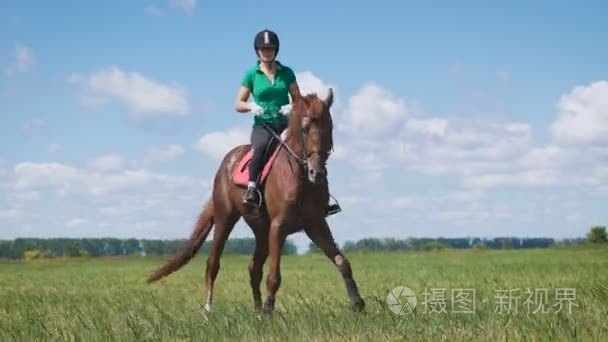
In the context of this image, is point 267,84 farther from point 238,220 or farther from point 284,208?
point 238,220

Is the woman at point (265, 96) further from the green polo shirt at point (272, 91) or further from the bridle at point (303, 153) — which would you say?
the bridle at point (303, 153)

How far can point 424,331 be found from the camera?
7164mm

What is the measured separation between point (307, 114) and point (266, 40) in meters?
1.36

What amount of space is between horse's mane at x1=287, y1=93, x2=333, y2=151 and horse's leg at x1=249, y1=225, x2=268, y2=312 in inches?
71.2

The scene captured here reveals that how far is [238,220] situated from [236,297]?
13.1ft

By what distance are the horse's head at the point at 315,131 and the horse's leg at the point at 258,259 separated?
6.28ft

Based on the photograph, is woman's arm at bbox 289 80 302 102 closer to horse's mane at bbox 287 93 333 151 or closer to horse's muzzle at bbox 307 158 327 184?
horse's mane at bbox 287 93 333 151

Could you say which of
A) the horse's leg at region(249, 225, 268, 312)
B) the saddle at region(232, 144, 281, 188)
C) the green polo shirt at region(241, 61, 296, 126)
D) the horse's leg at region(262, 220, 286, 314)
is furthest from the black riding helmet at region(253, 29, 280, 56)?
the horse's leg at region(249, 225, 268, 312)

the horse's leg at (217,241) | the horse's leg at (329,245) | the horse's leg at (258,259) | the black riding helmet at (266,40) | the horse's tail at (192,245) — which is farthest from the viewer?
the horse's tail at (192,245)

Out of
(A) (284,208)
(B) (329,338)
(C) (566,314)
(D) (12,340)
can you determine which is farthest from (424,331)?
(D) (12,340)

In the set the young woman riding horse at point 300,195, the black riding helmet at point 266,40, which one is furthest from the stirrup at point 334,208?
the black riding helmet at point 266,40

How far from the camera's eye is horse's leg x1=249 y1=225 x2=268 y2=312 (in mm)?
10609

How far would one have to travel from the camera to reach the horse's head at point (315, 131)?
868 cm

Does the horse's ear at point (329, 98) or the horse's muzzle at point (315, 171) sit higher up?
the horse's ear at point (329, 98)
